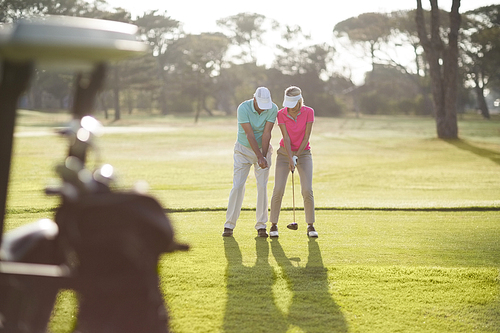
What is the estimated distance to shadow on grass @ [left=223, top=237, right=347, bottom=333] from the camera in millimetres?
3531

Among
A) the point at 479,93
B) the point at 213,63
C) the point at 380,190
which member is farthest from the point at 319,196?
the point at 213,63

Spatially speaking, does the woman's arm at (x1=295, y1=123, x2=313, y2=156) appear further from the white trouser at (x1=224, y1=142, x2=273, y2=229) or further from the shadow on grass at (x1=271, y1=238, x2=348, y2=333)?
the shadow on grass at (x1=271, y1=238, x2=348, y2=333)

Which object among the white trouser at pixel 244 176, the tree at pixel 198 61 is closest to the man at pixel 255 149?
the white trouser at pixel 244 176

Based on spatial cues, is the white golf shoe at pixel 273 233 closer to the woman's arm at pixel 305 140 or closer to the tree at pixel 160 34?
the woman's arm at pixel 305 140

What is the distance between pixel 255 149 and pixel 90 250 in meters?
5.04

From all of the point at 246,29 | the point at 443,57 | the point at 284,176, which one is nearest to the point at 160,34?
the point at 246,29

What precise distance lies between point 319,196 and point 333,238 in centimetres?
541

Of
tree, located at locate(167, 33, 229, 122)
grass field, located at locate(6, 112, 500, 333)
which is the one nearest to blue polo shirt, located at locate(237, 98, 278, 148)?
grass field, located at locate(6, 112, 500, 333)

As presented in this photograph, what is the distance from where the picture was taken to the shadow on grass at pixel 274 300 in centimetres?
353

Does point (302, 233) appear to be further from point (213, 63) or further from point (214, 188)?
point (213, 63)

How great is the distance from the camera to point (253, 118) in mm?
6785

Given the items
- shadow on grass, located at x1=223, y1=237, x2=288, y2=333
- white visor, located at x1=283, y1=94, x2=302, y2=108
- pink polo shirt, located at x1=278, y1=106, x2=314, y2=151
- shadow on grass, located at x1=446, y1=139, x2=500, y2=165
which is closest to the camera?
shadow on grass, located at x1=223, y1=237, x2=288, y2=333

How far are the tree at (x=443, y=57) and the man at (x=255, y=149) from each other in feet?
78.3

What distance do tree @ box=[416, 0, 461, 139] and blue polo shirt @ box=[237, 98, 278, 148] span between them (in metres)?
23.8
